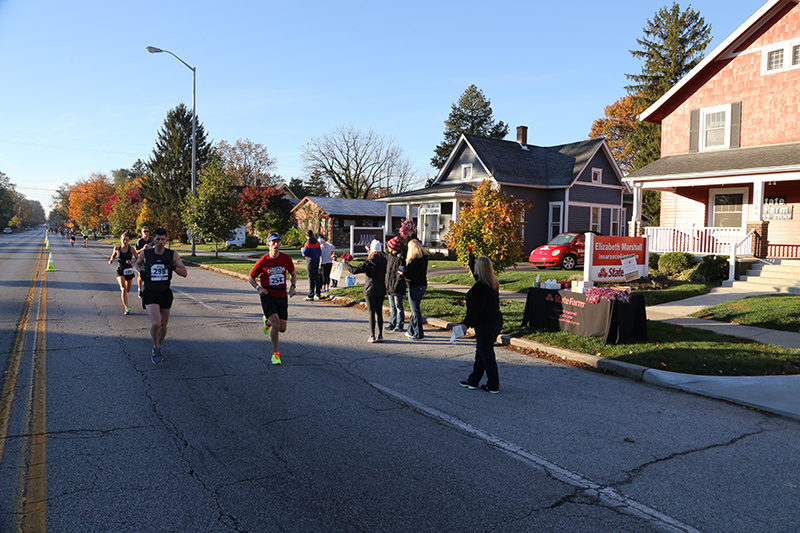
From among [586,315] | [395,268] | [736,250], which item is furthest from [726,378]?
[736,250]

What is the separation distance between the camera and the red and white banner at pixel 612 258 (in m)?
14.1

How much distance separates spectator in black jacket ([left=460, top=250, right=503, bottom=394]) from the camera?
680cm

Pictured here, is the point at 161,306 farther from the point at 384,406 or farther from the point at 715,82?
the point at 715,82

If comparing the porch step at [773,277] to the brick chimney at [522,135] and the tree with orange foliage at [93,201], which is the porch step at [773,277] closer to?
the brick chimney at [522,135]

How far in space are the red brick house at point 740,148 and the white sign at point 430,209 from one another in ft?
42.4

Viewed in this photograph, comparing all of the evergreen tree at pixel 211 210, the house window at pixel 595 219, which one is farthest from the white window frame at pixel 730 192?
the evergreen tree at pixel 211 210

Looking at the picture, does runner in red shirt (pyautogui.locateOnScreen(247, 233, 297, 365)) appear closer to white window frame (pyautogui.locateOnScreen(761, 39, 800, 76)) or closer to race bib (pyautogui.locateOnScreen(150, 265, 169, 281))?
race bib (pyautogui.locateOnScreen(150, 265, 169, 281))

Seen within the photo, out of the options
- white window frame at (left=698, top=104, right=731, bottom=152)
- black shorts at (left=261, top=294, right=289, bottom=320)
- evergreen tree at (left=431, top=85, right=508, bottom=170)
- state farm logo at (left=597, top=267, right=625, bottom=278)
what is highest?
evergreen tree at (left=431, top=85, right=508, bottom=170)

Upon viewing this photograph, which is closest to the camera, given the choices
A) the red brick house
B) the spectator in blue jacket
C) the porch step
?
the porch step

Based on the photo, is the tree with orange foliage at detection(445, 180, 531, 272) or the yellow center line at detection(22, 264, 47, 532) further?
the tree with orange foliage at detection(445, 180, 531, 272)

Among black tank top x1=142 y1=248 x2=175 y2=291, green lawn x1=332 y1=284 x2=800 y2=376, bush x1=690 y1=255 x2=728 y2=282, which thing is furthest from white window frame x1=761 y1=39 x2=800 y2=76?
black tank top x1=142 y1=248 x2=175 y2=291

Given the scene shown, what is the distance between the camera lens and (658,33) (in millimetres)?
45844

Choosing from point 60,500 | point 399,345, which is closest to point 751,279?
point 399,345

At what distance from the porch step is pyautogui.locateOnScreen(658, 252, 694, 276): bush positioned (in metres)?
1.62
